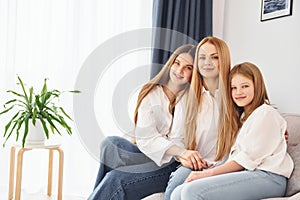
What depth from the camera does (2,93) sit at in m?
2.63

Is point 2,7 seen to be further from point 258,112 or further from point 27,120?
point 258,112

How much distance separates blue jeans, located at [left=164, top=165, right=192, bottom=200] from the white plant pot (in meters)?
0.98

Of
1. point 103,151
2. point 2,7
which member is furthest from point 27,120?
point 2,7

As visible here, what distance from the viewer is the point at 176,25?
9.09ft

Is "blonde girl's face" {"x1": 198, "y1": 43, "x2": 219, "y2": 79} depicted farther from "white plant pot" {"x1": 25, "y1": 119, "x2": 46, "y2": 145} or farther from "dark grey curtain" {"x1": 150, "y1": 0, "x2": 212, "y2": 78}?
"white plant pot" {"x1": 25, "y1": 119, "x2": 46, "y2": 145}

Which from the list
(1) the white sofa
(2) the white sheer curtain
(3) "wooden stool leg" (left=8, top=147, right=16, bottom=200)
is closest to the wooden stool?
(3) "wooden stool leg" (left=8, top=147, right=16, bottom=200)

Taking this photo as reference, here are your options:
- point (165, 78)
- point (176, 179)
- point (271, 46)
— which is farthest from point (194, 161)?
point (271, 46)

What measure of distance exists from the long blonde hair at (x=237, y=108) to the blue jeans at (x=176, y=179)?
0.17 m

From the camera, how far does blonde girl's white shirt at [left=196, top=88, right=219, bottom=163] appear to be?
1.90m

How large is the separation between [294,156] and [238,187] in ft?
1.02

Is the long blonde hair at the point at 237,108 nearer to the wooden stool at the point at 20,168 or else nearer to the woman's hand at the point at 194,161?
the woman's hand at the point at 194,161

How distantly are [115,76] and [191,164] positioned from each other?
1.28 metres

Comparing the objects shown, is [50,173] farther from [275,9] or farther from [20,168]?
[275,9]

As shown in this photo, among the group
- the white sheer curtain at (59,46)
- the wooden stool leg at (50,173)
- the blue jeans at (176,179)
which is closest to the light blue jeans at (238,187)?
Result: the blue jeans at (176,179)
